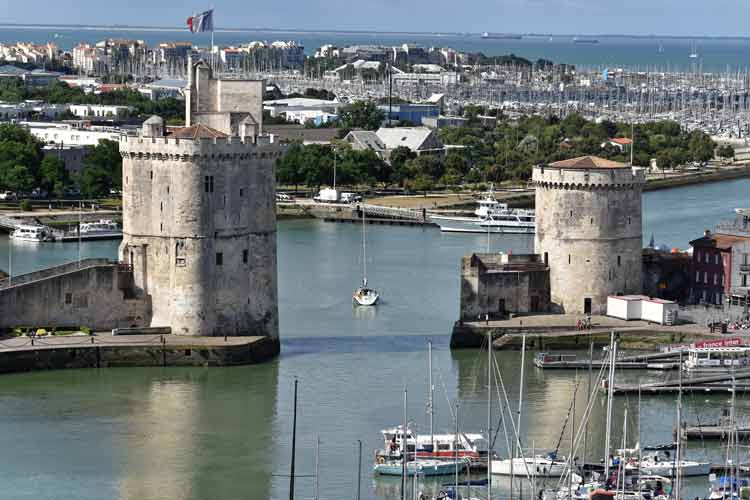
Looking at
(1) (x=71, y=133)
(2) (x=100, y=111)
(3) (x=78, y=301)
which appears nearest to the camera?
(3) (x=78, y=301)

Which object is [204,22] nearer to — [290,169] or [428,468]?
[428,468]

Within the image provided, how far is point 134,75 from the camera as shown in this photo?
183 m

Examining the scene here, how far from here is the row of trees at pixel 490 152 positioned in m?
83.6

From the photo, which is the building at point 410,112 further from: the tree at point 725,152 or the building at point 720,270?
→ the building at point 720,270

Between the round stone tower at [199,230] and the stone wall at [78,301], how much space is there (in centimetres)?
34

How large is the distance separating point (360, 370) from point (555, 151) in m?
55.7

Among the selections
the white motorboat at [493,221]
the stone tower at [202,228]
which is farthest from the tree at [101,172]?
the stone tower at [202,228]

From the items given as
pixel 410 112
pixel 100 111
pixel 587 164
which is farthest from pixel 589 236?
→ pixel 410 112

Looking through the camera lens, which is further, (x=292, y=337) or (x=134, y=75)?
(x=134, y=75)

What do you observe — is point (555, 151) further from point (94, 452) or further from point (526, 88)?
point (526, 88)

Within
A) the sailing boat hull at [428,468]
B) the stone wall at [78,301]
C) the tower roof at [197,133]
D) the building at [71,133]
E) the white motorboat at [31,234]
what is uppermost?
the tower roof at [197,133]

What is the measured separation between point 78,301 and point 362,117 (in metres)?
68.0

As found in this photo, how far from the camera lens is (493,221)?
71.6 meters

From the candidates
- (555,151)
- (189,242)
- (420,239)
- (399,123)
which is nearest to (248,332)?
(189,242)
